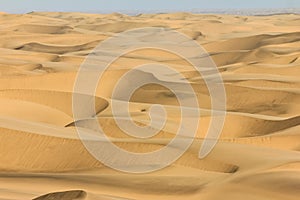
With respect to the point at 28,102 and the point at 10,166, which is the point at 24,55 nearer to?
the point at 28,102

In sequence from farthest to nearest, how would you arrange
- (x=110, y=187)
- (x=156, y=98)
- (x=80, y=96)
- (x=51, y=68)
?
(x=51, y=68)
(x=156, y=98)
(x=80, y=96)
(x=110, y=187)

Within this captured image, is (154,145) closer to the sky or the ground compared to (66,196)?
closer to the sky

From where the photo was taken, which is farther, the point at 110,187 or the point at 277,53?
the point at 277,53

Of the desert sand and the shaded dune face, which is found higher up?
the desert sand

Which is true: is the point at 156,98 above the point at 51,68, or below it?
below

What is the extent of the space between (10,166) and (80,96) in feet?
22.7

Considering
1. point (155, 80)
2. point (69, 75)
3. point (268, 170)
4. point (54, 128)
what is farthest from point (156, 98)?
point (268, 170)

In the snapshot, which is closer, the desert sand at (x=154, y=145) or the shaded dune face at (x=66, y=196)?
the shaded dune face at (x=66, y=196)

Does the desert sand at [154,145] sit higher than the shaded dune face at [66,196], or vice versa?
the desert sand at [154,145]

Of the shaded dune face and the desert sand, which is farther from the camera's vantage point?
the desert sand

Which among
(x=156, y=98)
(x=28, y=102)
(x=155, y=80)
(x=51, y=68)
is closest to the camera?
(x=28, y=102)

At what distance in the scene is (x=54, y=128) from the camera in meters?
10.3

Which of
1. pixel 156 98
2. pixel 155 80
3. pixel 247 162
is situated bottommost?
pixel 247 162

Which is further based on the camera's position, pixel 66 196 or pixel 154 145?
pixel 154 145
